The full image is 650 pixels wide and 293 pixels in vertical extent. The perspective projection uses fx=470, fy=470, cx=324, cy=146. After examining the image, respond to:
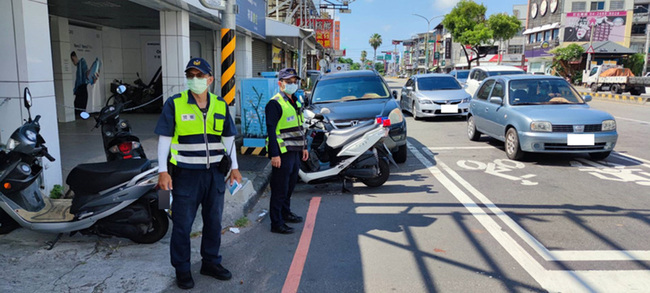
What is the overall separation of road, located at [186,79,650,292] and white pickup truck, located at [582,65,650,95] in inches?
1002

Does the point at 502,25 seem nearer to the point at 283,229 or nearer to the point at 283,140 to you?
the point at 283,140

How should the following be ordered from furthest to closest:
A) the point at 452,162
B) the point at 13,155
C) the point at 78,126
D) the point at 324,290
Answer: the point at 78,126 < the point at 452,162 < the point at 13,155 < the point at 324,290

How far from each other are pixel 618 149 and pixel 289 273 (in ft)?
27.7

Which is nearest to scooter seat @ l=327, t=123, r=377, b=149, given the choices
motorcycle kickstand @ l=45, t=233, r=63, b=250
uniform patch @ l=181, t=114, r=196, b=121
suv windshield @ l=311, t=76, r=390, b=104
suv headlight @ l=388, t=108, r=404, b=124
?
suv headlight @ l=388, t=108, r=404, b=124

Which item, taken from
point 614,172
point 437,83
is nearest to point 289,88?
point 614,172

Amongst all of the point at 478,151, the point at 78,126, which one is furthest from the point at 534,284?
the point at 78,126

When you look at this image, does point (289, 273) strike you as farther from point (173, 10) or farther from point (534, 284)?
point (173, 10)

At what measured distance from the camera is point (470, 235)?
15.8 ft

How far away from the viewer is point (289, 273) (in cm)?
398

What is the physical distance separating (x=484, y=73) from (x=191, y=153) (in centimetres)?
1677

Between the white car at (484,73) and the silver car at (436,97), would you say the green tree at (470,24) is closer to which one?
the white car at (484,73)

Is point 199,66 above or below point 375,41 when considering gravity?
below

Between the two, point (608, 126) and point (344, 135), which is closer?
point (344, 135)

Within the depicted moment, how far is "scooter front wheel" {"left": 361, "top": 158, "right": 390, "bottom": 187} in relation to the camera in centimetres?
681
